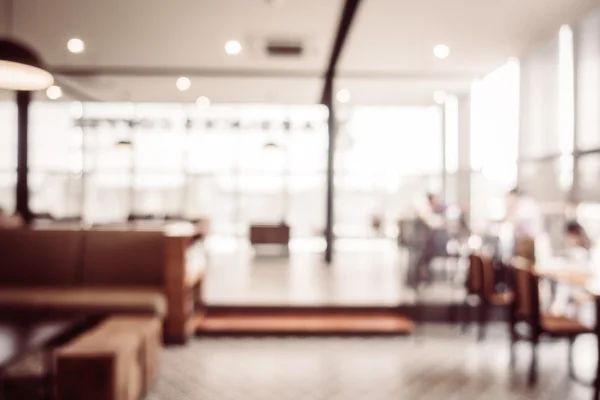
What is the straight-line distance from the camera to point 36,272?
511 cm

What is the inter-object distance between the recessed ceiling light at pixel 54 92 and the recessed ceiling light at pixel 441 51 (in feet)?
27.3

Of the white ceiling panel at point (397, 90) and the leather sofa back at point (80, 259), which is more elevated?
the white ceiling panel at point (397, 90)

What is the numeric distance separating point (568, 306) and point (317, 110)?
9.23 metres

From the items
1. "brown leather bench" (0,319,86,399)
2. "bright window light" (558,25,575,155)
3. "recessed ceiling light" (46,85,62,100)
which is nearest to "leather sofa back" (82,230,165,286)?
"brown leather bench" (0,319,86,399)

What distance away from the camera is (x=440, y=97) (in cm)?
1242

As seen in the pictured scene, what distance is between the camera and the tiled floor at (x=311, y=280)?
19.9 feet

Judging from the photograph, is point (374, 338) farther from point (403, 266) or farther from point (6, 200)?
point (6, 200)

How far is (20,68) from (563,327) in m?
4.56

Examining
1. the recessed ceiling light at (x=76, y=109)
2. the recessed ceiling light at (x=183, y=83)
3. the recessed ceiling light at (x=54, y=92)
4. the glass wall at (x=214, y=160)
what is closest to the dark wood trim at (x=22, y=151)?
the recessed ceiling light at (x=54, y=92)

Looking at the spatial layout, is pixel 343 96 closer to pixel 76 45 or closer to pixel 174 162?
pixel 174 162

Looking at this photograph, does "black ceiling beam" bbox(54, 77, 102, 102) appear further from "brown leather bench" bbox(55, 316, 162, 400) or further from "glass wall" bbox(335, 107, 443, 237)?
"brown leather bench" bbox(55, 316, 162, 400)

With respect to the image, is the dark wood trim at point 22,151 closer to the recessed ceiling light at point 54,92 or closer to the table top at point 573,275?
the recessed ceiling light at point 54,92

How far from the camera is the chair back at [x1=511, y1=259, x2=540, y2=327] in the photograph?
3.84 m

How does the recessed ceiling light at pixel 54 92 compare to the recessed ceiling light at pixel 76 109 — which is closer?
the recessed ceiling light at pixel 54 92
